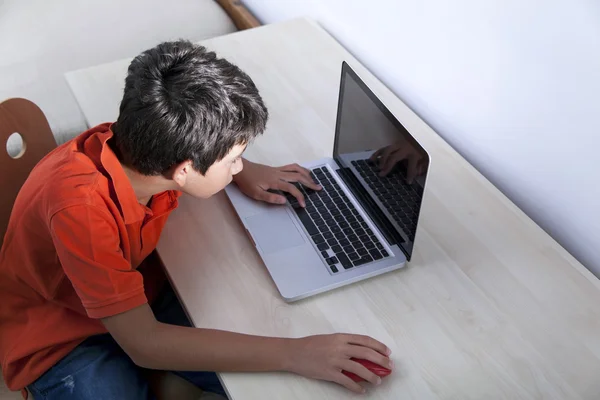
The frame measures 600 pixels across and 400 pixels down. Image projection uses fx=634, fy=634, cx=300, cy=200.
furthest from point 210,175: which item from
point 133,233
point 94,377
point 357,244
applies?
point 94,377

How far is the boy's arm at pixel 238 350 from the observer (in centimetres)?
83

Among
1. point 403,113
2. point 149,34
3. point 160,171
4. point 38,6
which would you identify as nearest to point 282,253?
point 160,171

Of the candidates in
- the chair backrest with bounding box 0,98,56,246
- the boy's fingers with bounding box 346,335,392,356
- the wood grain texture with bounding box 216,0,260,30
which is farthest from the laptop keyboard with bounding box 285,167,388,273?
the wood grain texture with bounding box 216,0,260,30

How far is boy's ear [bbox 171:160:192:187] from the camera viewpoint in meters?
0.89

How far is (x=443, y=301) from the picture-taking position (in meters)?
0.94

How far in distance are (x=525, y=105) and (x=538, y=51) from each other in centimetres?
9

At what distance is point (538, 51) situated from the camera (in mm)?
971

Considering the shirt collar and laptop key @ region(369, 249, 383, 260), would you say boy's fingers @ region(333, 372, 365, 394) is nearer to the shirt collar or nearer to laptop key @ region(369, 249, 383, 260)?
laptop key @ region(369, 249, 383, 260)

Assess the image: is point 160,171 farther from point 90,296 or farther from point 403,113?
point 403,113

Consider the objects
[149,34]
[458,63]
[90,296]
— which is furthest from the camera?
[149,34]

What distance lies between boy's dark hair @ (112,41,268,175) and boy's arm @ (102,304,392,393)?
0.22m

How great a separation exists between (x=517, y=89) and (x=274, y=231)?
459 millimetres

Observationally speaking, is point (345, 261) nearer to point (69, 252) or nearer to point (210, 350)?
point (210, 350)

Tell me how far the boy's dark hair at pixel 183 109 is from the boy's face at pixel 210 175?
0.04ft
